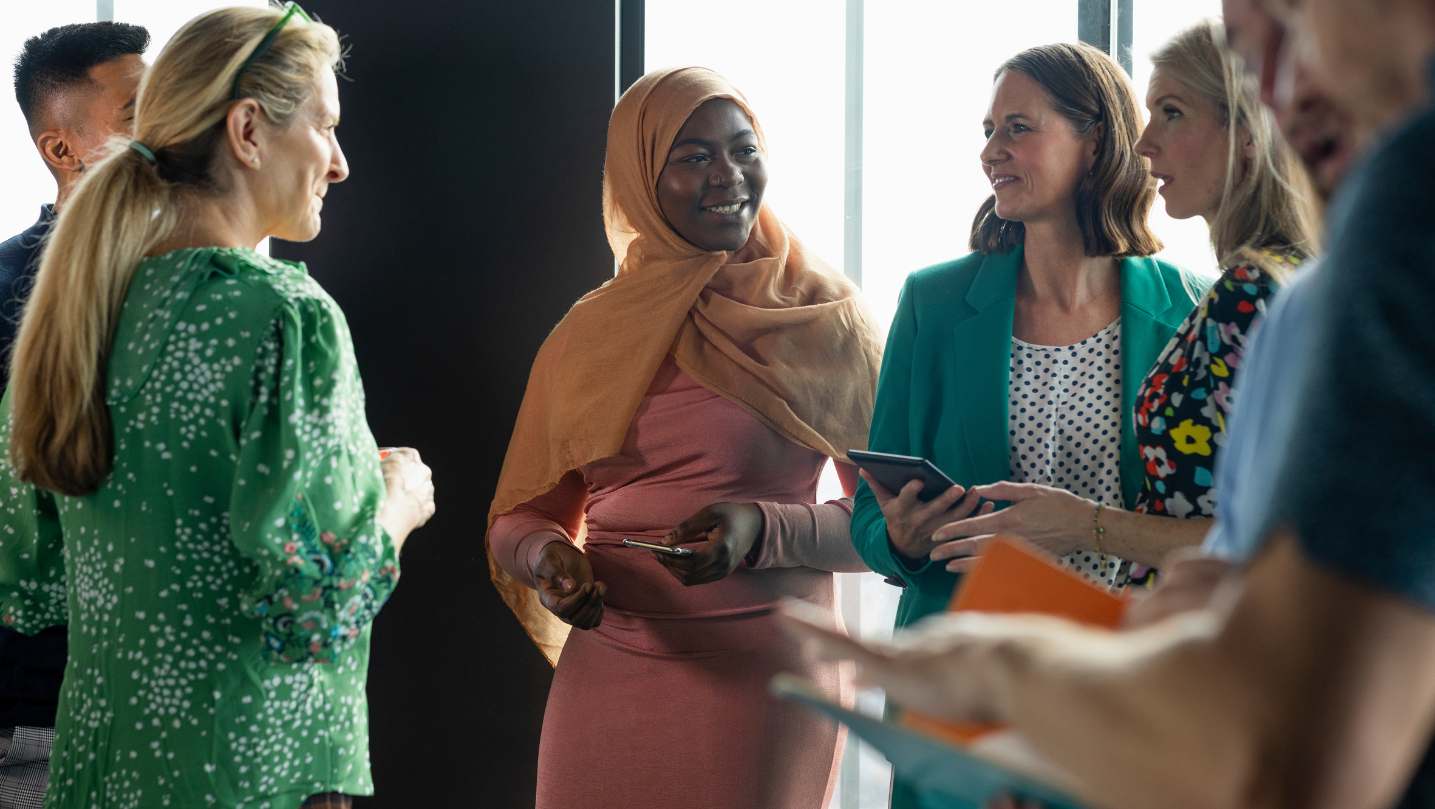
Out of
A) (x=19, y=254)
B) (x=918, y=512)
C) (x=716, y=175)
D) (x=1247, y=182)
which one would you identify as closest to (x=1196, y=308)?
(x=1247, y=182)

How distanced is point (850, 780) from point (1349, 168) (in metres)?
3.42

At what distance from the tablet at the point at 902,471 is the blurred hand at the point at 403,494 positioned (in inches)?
25.6

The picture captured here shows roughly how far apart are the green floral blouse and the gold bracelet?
1.02 metres

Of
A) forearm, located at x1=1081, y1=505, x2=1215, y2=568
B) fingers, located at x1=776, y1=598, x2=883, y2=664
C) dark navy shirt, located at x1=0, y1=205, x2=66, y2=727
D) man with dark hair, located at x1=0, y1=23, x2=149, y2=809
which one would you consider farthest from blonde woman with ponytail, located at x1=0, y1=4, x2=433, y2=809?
fingers, located at x1=776, y1=598, x2=883, y2=664

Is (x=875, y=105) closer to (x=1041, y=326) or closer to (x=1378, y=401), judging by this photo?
(x=1041, y=326)

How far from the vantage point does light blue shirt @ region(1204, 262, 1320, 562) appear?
23.6 inches

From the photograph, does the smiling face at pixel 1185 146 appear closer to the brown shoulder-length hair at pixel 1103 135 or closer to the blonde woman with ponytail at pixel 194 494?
the brown shoulder-length hair at pixel 1103 135

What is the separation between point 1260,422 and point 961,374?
150 cm

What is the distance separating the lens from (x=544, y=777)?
8.64 ft

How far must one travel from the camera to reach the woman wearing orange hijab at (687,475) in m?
2.49

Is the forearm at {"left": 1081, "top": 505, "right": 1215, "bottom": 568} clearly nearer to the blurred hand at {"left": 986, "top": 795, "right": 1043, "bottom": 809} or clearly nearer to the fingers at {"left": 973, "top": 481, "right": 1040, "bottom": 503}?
the fingers at {"left": 973, "top": 481, "right": 1040, "bottom": 503}

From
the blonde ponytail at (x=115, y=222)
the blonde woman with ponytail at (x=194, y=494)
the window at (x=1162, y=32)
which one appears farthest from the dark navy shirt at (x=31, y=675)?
the window at (x=1162, y=32)

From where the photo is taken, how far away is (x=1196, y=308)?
69.1 inches

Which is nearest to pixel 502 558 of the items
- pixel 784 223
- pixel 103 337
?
pixel 784 223
